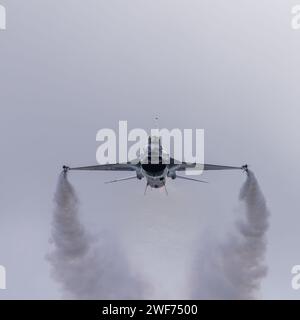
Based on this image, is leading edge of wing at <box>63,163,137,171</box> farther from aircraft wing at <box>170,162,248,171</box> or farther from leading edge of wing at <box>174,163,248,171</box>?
leading edge of wing at <box>174,163,248,171</box>

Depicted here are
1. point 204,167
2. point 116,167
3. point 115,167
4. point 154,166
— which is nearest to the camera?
point 154,166

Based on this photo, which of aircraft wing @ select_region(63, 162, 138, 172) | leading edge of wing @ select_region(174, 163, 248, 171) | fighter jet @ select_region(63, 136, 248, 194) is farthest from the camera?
leading edge of wing @ select_region(174, 163, 248, 171)

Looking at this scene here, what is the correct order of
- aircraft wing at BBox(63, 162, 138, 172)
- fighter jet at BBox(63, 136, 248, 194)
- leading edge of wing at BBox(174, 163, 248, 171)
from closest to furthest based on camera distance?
1. fighter jet at BBox(63, 136, 248, 194)
2. aircraft wing at BBox(63, 162, 138, 172)
3. leading edge of wing at BBox(174, 163, 248, 171)

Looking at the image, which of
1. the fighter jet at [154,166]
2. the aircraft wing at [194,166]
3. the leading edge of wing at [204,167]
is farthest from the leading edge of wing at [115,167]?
the leading edge of wing at [204,167]

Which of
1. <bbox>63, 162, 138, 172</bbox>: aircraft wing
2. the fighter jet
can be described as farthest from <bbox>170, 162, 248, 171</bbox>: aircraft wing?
<bbox>63, 162, 138, 172</bbox>: aircraft wing

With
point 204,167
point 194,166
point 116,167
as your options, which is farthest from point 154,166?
point 204,167

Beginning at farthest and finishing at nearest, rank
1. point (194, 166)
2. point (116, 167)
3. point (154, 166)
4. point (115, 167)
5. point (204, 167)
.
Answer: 1. point (204, 167)
2. point (194, 166)
3. point (115, 167)
4. point (116, 167)
5. point (154, 166)

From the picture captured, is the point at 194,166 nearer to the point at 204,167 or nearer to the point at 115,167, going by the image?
the point at 204,167

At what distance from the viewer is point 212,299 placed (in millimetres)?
173750

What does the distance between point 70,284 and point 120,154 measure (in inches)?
642

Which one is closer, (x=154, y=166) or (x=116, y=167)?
(x=154, y=166)

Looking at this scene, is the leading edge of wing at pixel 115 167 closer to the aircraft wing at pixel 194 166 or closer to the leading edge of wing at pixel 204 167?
the aircraft wing at pixel 194 166
